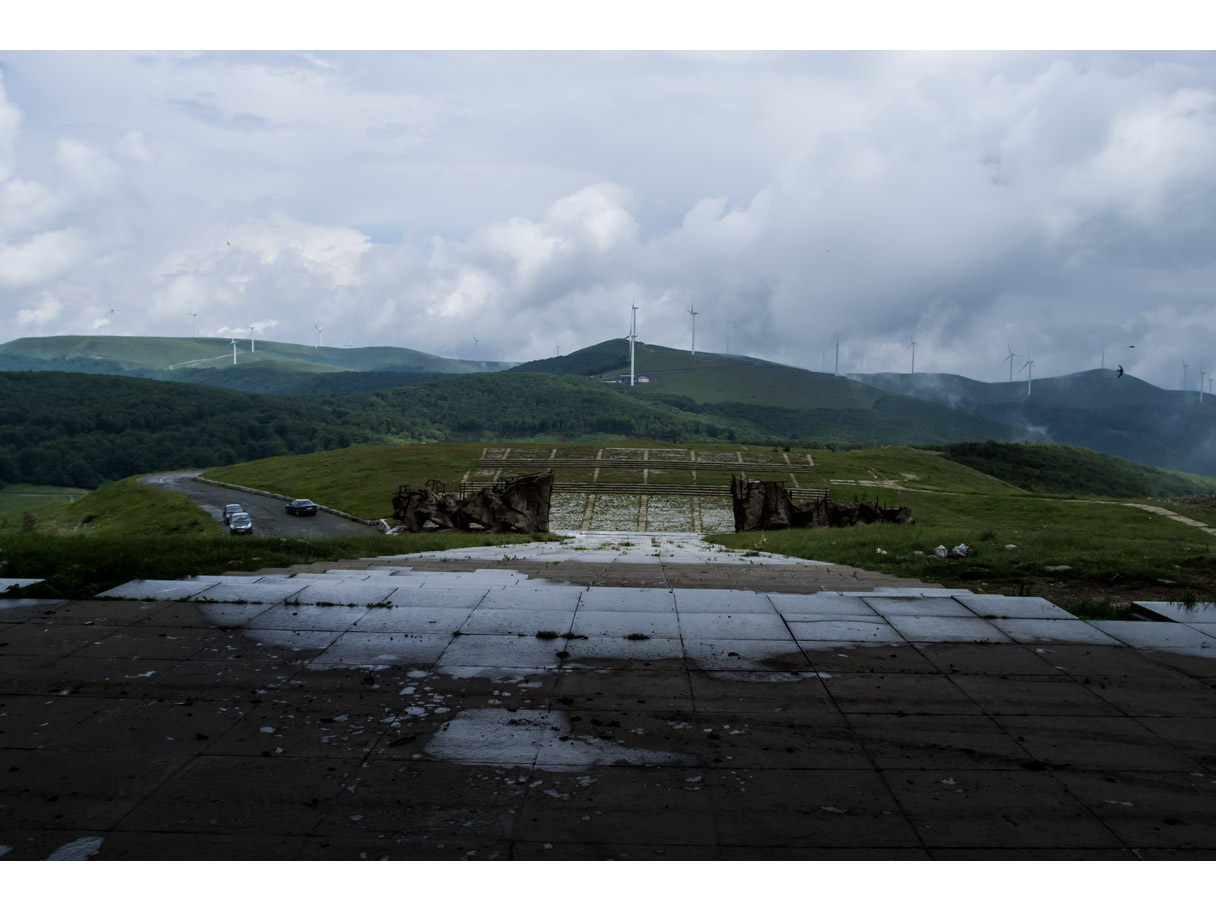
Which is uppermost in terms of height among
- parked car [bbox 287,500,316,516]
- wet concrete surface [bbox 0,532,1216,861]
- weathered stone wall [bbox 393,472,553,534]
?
wet concrete surface [bbox 0,532,1216,861]

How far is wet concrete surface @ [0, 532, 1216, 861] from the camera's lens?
13.8ft

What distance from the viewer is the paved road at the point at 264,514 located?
54716mm

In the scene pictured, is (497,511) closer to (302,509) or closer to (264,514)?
(302,509)

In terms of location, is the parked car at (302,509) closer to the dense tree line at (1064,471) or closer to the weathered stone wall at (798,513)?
the weathered stone wall at (798,513)

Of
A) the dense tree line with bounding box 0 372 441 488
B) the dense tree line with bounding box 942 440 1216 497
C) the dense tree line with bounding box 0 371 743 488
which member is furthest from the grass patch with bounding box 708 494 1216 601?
the dense tree line with bounding box 0 371 743 488

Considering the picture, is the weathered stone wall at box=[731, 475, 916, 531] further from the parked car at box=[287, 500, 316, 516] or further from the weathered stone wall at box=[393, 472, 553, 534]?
the parked car at box=[287, 500, 316, 516]

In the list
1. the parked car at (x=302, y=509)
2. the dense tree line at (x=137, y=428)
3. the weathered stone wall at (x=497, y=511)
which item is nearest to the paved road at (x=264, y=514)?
the parked car at (x=302, y=509)

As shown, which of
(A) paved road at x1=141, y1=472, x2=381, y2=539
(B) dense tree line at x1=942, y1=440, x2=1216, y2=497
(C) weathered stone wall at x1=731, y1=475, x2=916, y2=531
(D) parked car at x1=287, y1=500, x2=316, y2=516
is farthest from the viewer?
(B) dense tree line at x1=942, y1=440, x2=1216, y2=497

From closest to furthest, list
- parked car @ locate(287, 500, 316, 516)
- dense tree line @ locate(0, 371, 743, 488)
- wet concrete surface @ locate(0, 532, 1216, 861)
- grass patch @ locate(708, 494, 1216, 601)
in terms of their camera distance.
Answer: wet concrete surface @ locate(0, 532, 1216, 861) < grass patch @ locate(708, 494, 1216, 601) < parked car @ locate(287, 500, 316, 516) < dense tree line @ locate(0, 371, 743, 488)

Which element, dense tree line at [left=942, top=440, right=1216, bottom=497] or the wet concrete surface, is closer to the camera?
the wet concrete surface

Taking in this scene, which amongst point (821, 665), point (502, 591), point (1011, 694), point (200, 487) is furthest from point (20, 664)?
point (200, 487)

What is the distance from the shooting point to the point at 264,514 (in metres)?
63.9

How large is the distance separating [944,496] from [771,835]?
6990cm

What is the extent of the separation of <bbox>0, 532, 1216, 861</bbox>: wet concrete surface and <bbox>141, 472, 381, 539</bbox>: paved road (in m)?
36.9
